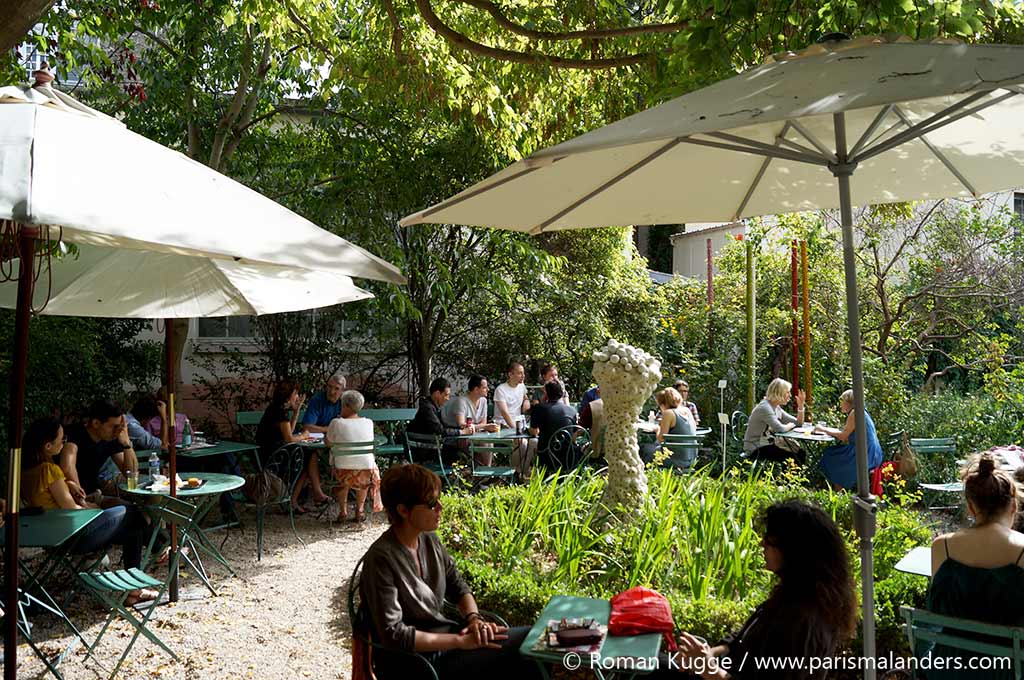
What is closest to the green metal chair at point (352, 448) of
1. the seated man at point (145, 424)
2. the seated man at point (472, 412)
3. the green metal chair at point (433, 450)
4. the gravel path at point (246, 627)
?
the green metal chair at point (433, 450)

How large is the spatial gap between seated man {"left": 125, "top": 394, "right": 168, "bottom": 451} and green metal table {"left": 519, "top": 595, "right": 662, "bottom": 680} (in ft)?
18.9

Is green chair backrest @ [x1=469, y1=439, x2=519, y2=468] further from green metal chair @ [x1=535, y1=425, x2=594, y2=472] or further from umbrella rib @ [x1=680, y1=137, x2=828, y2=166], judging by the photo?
umbrella rib @ [x1=680, y1=137, x2=828, y2=166]

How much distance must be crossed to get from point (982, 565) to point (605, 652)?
66.7 inches

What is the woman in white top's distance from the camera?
902 centimetres

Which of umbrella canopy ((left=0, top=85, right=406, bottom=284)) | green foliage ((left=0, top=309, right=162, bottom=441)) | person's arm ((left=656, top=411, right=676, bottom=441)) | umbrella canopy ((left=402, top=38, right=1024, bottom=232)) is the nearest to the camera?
umbrella canopy ((left=402, top=38, right=1024, bottom=232))

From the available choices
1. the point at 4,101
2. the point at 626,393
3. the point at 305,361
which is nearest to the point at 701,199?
the point at 626,393

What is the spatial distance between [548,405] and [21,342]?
22.2 feet

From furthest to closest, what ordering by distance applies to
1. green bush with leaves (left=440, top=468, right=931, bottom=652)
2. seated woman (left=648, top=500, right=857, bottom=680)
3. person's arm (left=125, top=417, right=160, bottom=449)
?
person's arm (left=125, top=417, right=160, bottom=449), green bush with leaves (left=440, top=468, right=931, bottom=652), seated woman (left=648, top=500, right=857, bottom=680)

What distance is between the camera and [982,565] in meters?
3.87

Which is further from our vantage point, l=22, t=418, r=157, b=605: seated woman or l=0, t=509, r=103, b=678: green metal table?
l=22, t=418, r=157, b=605: seated woman

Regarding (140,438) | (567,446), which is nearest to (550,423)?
(567,446)

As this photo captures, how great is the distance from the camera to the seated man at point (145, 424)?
8.45m

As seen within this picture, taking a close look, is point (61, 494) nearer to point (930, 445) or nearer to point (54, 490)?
point (54, 490)

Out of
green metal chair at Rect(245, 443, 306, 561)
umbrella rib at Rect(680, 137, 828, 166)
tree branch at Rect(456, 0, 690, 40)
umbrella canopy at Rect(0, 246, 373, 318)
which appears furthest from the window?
umbrella rib at Rect(680, 137, 828, 166)
